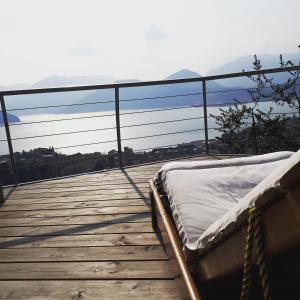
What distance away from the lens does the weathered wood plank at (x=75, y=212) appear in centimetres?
280

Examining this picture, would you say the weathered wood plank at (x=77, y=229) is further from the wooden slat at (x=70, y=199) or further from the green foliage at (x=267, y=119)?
the green foliage at (x=267, y=119)

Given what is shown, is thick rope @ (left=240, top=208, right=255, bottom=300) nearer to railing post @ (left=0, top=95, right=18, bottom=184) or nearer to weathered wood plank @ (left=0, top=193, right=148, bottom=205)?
weathered wood plank @ (left=0, top=193, right=148, bottom=205)

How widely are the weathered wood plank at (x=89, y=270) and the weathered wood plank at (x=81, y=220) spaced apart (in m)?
0.60

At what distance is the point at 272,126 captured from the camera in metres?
5.33

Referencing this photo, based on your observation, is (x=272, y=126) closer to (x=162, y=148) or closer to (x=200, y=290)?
(x=162, y=148)

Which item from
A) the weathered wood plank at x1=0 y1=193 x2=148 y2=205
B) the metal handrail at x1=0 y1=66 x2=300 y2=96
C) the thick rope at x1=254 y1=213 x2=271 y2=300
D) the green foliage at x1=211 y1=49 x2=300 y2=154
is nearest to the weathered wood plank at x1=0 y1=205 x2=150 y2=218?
the weathered wood plank at x1=0 y1=193 x2=148 y2=205

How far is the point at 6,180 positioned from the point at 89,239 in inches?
82.7

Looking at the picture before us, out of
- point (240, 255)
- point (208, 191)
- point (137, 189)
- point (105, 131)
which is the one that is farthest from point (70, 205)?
point (240, 255)

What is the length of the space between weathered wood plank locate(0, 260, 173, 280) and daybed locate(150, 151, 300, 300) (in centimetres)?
29

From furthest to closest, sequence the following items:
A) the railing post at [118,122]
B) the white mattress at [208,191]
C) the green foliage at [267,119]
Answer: the green foliage at [267,119], the railing post at [118,122], the white mattress at [208,191]

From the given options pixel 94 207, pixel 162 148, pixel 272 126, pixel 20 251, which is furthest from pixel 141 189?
pixel 272 126

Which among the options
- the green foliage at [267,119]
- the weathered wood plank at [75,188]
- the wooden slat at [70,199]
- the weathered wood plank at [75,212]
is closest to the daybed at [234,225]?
the weathered wood plank at [75,212]

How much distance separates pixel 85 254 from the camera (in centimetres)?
211

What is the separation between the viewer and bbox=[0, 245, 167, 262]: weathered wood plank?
80.0 inches
